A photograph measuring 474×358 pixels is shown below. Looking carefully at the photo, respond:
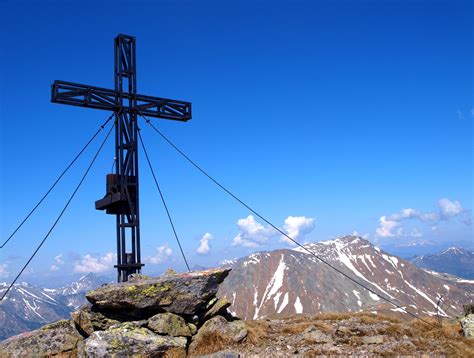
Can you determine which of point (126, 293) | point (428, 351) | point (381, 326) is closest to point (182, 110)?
point (126, 293)

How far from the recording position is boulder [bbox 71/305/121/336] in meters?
14.6

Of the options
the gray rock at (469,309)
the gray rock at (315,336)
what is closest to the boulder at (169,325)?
the gray rock at (315,336)

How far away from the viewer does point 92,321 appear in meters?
14.7

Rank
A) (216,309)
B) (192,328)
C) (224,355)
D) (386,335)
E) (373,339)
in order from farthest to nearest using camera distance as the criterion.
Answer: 1. (216,309)
2. (386,335)
3. (192,328)
4. (373,339)
5. (224,355)

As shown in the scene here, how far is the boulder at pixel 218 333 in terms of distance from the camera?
14.2 metres

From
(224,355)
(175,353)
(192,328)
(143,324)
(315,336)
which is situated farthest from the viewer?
(315,336)

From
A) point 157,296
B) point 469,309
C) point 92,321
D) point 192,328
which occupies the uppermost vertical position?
point 157,296

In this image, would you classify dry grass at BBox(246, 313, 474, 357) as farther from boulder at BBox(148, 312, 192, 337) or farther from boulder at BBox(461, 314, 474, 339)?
boulder at BBox(148, 312, 192, 337)

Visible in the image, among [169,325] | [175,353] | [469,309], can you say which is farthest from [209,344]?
[469,309]

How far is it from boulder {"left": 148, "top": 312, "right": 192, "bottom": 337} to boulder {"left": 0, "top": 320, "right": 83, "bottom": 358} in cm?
295

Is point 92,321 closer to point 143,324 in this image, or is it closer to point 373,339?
point 143,324

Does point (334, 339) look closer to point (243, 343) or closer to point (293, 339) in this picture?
point (293, 339)

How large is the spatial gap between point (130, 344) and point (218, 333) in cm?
318

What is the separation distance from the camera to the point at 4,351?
561 inches
